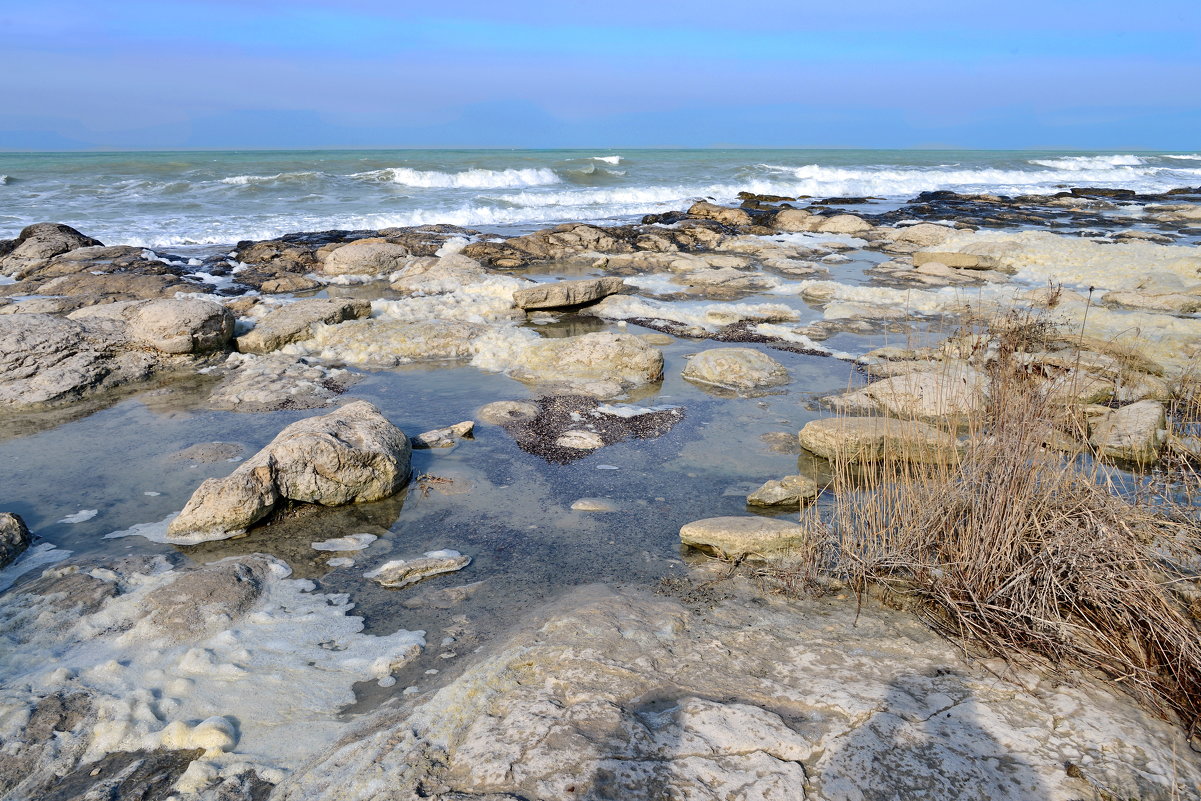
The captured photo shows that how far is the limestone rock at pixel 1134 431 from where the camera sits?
217 inches

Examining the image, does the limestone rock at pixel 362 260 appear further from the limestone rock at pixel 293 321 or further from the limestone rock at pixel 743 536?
the limestone rock at pixel 743 536

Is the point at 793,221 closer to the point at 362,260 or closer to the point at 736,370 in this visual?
the point at 362,260

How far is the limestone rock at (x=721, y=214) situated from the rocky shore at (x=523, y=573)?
1253 cm

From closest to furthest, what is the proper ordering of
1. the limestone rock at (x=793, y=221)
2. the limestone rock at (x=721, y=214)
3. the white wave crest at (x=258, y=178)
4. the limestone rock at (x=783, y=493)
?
the limestone rock at (x=783, y=493)
the limestone rock at (x=793, y=221)
the limestone rock at (x=721, y=214)
the white wave crest at (x=258, y=178)

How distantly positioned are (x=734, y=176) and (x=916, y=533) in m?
36.0

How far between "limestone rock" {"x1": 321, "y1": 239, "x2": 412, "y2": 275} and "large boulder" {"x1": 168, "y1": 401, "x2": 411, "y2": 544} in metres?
9.47

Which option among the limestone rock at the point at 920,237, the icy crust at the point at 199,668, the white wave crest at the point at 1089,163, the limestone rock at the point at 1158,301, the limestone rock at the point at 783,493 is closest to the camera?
the icy crust at the point at 199,668

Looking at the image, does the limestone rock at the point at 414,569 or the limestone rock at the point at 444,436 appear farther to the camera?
the limestone rock at the point at 444,436

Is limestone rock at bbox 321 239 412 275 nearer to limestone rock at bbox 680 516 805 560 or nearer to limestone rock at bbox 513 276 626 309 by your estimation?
limestone rock at bbox 513 276 626 309

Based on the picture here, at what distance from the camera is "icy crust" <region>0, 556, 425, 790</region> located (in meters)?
2.76

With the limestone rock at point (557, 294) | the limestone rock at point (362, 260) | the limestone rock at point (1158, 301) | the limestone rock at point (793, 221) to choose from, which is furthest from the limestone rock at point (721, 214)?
the limestone rock at point (557, 294)

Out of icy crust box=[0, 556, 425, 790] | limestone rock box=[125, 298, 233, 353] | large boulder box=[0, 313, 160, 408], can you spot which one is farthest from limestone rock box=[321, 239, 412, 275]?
icy crust box=[0, 556, 425, 790]

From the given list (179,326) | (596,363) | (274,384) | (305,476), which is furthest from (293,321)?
(305,476)

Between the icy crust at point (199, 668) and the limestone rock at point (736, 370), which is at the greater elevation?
the limestone rock at point (736, 370)
